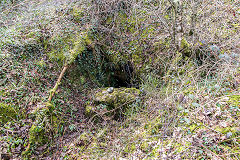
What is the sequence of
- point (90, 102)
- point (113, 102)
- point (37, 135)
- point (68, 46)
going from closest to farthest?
point (37, 135)
point (113, 102)
point (90, 102)
point (68, 46)

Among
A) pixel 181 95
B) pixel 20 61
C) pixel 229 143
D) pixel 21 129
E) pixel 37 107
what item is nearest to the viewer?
pixel 229 143

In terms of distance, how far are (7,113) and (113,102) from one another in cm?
281

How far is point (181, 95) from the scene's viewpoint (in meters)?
3.23

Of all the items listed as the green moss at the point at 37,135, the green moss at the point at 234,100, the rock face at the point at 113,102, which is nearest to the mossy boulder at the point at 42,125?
the green moss at the point at 37,135

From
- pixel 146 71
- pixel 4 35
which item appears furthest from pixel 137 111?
pixel 4 35

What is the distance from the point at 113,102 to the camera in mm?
4656

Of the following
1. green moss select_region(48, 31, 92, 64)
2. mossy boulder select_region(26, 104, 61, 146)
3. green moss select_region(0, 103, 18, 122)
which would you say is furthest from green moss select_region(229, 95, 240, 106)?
green moss select_region(0, 103, 18, 122)

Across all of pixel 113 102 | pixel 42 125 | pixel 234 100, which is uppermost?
pixel 234 100

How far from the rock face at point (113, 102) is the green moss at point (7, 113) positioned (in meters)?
1.91

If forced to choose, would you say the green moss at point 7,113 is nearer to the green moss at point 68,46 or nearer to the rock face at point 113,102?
the rock face at point 113,102

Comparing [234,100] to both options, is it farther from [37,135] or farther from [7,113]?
[7,113]

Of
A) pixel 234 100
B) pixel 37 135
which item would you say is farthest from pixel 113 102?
pixel 234 100

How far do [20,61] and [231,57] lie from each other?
234 inches

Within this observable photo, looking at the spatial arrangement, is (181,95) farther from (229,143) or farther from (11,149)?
(11,149)
